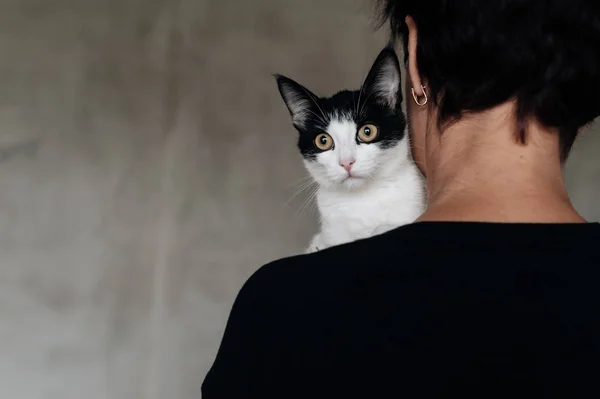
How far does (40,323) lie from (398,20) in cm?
138

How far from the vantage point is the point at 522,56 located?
663 millimetres

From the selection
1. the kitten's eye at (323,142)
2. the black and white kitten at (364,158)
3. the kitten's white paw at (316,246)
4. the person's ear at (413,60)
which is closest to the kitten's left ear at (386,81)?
the black and white kitten at (364,158)

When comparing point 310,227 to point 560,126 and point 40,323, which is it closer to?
point 40,323

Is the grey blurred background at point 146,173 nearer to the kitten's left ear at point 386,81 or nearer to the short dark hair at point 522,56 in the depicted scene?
the kitten's left ear at point 386,81

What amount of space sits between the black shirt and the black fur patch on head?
77 cm

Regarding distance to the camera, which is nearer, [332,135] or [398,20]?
[398,20]

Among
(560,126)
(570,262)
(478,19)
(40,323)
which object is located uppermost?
(478,19)

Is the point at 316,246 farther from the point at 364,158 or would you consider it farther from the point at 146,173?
the point at 146,173

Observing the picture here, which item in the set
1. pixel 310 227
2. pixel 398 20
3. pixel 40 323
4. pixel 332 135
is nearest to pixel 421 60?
pixel 398 20

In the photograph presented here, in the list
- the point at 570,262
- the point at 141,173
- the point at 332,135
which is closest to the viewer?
the point at 570,262

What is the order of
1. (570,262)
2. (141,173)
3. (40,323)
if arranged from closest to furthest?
1. (570,262)
2. (40,323)
3. (141,173)

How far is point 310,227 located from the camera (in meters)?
1.96

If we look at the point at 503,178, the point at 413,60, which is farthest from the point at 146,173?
the point at 503,178

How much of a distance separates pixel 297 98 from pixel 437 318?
969 millimetres
